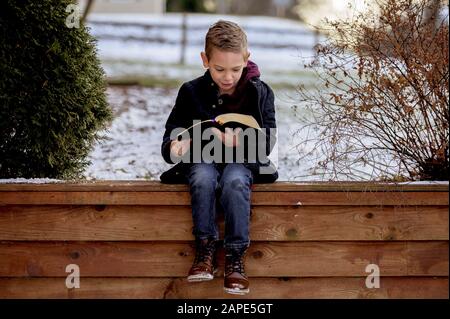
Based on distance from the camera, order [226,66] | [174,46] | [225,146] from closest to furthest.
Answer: [226,66]
[225,146]
[174,46]

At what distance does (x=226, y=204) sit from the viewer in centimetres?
315

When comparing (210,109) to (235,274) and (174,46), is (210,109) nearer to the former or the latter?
(235,274)

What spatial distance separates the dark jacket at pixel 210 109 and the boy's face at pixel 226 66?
3.2 inches

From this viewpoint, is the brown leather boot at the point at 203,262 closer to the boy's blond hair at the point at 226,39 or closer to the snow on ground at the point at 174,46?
the boy's blond hair at the point at 226,39

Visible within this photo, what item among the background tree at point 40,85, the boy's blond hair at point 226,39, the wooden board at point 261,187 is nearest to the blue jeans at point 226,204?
the wooden board at point 261,187

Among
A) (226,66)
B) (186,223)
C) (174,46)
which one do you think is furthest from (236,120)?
(174,46)

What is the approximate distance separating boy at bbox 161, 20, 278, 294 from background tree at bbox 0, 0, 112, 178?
18.7 inches

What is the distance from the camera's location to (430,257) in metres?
3.35

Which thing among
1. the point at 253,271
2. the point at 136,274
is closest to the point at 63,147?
the point at 136,274

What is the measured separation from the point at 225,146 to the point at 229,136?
0.37 ft

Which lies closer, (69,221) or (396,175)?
(69,221)

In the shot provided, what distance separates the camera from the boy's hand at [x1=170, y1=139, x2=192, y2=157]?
333cm

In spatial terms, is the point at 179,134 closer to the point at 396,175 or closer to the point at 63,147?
the point at 63,147

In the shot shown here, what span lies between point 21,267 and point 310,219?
4.31 ft
